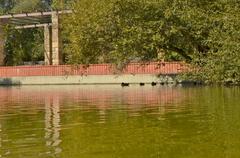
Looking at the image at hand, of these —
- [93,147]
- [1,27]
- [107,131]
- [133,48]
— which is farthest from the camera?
[1,27]

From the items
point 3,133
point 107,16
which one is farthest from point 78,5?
point 3,133

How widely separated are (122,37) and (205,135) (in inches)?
1156

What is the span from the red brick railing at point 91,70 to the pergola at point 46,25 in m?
4.11

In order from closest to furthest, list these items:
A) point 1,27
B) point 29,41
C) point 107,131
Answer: point 107,131 → point 1,27 → point 29,41

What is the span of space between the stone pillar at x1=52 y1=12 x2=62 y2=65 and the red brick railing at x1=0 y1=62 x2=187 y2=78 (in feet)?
13.3

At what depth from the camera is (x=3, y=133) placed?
49.2 feet

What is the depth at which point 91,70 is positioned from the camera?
57500 mm

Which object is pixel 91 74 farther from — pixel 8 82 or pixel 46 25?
pixel 46 25

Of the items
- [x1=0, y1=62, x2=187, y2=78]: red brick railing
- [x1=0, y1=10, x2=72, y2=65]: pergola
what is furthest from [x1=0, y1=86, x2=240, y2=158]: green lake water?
[x1=0, y1=10, x2=72, y2=65]: pergola

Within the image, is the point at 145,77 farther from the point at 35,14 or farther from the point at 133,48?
the point at 35,14

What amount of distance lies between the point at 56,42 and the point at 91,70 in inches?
366

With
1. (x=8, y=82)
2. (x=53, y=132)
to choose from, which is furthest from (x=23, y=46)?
(x=53, y=132)

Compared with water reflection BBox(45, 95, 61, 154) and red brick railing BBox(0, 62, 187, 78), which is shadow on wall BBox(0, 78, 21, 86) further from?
water reflection BBox(45, 95, 61, 154)

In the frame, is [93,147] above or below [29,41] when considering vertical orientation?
below
